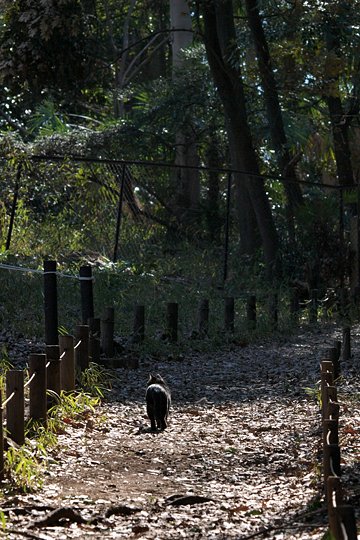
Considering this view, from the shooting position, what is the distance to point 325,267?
16969 mm

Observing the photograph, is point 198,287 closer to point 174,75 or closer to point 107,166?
point 107,166

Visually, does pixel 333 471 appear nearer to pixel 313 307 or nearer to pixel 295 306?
pixel 295 306

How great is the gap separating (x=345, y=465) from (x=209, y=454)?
1.27m

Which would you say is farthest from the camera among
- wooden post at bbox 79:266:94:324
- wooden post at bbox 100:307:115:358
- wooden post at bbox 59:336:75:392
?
wooden post at bbox 100:307:115:358

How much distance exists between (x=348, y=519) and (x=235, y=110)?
50.0 feet

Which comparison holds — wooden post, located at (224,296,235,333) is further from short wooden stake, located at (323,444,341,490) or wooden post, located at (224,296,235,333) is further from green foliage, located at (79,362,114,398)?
short wooden stake, located at (323,444,341,490)

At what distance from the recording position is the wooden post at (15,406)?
699 cm

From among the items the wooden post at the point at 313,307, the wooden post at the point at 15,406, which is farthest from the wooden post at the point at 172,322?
the wooden post at the point at 15,406

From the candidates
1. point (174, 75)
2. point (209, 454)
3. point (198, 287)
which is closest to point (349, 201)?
point (198, 287)

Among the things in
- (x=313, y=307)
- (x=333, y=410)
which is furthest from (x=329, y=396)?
(x=313, y=307)

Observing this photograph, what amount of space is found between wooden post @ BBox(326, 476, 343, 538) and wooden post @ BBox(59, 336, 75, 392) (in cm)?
460

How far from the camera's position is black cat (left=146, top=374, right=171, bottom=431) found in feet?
28.0

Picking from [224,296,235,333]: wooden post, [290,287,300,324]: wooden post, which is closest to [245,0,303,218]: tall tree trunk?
[290,287,300,324]: wooden post

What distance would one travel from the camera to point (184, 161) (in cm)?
2473
